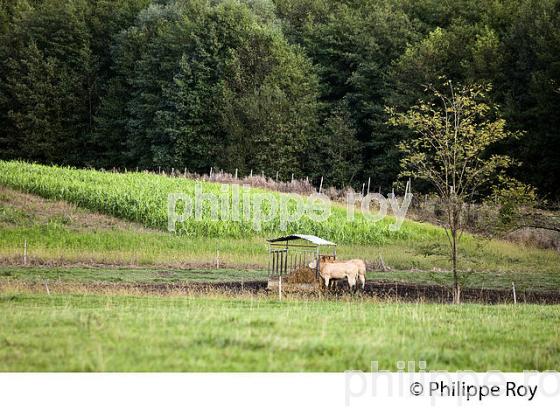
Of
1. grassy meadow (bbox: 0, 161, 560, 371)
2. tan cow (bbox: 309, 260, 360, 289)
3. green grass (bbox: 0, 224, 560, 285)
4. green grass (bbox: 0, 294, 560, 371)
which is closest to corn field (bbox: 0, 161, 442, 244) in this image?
grassy meadow (bbox: 0, 161, 560, 371)

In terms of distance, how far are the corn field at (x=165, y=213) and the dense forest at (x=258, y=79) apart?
10661mm

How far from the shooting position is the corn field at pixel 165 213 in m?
27.9

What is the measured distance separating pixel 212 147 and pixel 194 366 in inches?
1501

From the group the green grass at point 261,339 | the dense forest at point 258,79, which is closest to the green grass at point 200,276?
the green grass at point 261,339

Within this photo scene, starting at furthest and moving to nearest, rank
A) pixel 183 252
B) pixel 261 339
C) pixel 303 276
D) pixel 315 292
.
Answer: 1. pixel 183 252
2. pixel 303 276
3. pixel 315 292
4. pixel 261 339

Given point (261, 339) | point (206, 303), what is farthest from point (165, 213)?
point (261, 339)

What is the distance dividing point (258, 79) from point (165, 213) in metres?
20.7

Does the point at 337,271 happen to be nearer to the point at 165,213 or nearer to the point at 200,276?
the point at 200,276

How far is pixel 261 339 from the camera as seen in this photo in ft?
32.8

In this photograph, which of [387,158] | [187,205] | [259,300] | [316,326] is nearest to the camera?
[316,326]

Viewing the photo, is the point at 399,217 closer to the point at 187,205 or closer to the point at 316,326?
the point at 187,205

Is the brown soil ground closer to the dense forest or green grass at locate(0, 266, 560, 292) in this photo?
green grass at locate(0, 266, 560, 292)

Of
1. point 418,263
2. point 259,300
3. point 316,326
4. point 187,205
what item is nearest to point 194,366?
point 316,326
